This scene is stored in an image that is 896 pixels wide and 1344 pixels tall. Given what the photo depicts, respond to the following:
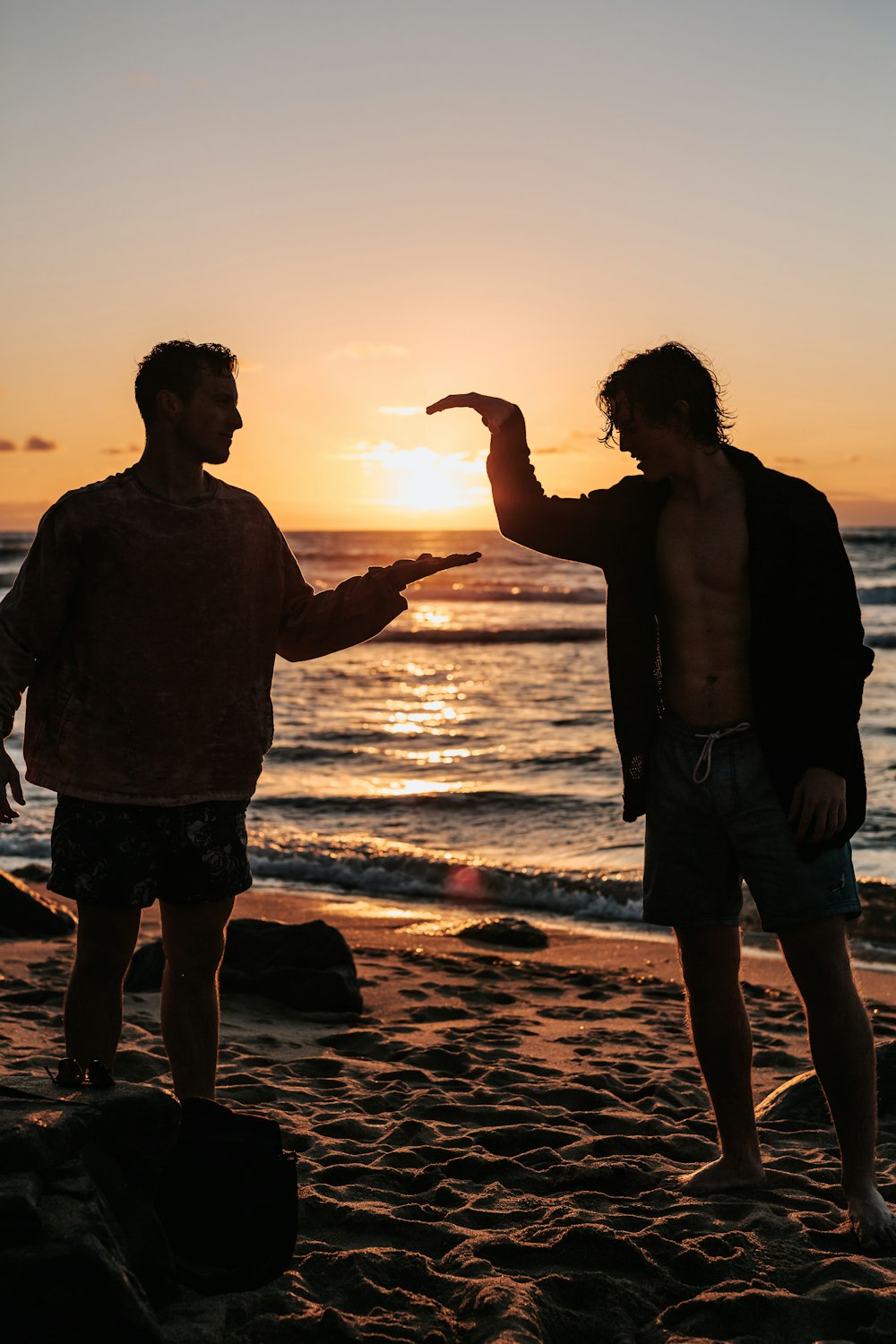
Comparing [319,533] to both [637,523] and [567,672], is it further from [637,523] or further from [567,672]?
[637,523]

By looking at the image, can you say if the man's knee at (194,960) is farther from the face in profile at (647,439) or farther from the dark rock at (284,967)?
the dark rock at (284,967)

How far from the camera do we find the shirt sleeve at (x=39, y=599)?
10.3 feet

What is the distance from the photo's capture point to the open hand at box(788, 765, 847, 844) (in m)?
3.04

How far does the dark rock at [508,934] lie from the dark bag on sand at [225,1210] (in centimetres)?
439

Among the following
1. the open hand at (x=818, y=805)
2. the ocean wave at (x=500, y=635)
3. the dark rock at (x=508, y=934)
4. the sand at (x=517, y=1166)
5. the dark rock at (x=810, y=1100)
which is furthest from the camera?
the ocean wave at (x=500, y=635)

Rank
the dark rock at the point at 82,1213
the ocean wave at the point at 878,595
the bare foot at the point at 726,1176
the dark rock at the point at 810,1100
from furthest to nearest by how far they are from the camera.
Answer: the ocean wave at the point at 878,595, the dark rock at the point at 810,1100, the bare foot at the point at 726,1176, the dark rock at the point at 82,1213

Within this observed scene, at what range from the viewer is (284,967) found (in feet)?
→ 18.8

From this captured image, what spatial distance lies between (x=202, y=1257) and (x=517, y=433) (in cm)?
211

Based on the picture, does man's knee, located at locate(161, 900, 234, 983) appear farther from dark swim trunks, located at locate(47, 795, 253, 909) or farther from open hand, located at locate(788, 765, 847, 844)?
open hand, located at locate(788, 765, 847, 844)

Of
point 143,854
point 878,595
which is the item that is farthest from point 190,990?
point 878,595

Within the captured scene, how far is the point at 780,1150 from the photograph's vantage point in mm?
3850

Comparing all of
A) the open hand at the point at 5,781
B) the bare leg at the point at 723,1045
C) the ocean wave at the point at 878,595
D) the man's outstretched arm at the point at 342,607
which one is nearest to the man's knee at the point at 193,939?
the open hand at the point at 5,781

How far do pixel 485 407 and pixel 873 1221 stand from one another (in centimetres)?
224

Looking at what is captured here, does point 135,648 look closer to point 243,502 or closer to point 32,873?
point 243,502
